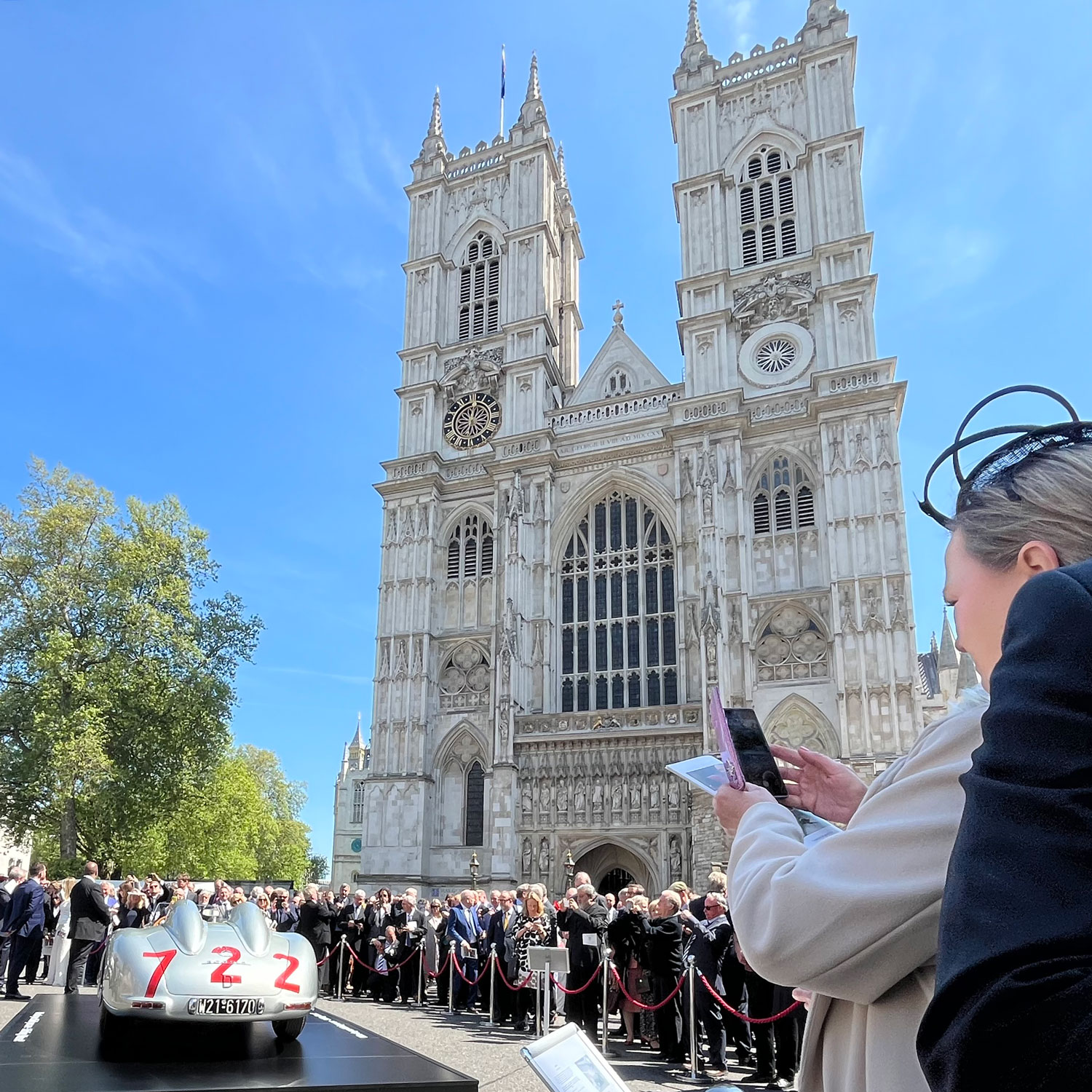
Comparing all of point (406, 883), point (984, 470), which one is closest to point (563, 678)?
point (406, 883)

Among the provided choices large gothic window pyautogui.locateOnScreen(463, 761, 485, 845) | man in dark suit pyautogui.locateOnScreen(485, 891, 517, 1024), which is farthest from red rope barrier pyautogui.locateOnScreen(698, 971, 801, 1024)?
large gothic window pyautogui.locateOnScreen(463, 761, 485, 845)

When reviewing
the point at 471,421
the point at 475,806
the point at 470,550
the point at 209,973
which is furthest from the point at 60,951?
the point at 471,421

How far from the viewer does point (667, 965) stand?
9922 mm

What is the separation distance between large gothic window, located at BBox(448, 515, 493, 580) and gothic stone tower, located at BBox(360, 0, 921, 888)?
0.35 ft

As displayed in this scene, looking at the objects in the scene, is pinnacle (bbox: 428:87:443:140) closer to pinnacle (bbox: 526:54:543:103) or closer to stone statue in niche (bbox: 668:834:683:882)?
pinnacle (bbox: 526:54:543:103)

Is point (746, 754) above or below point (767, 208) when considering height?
below

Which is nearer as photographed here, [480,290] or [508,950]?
[508,950]

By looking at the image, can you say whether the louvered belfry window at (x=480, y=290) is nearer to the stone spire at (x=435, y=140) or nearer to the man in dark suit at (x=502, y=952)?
the stone spire at (x=435, y=140)

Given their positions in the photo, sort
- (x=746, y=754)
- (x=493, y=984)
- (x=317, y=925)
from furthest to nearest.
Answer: (x=317, y=925) → (x=493, y=984) → (x=746, y=754)

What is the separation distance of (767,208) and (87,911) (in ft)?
93.4

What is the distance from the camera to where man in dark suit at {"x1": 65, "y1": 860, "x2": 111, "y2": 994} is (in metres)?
12.2

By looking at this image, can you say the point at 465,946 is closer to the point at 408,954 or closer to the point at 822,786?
the point at 408,954

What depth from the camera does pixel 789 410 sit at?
28125 mm

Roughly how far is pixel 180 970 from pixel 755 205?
30.6 meters
